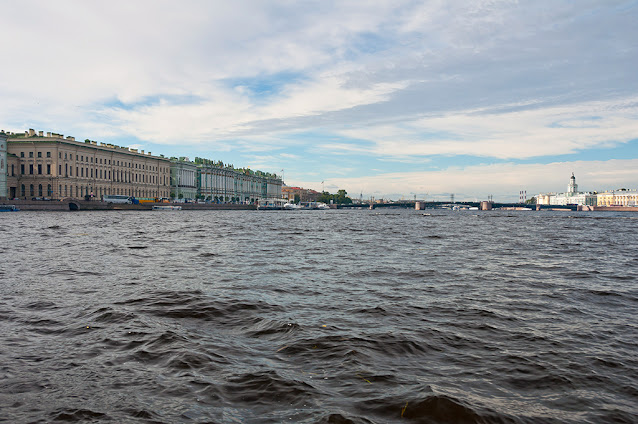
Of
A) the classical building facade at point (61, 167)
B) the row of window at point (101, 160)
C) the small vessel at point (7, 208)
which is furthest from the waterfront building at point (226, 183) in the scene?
the small vessel at point (7, 208)

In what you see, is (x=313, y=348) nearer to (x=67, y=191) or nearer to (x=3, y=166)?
(x=3, y=166)

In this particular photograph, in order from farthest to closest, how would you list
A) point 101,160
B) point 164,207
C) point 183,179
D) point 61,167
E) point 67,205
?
point 183,179, point 101,160, point 164,207, point 61,167, point 67,205

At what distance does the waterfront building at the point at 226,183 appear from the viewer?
15400 cm

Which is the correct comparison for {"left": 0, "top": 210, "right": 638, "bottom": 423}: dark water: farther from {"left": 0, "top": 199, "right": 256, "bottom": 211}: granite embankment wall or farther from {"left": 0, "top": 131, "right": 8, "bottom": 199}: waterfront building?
{"left": 0, "top": 131, "right": 8, "bottom": 199}: waterfront building

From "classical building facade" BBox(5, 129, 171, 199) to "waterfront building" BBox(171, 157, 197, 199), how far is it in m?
24.8

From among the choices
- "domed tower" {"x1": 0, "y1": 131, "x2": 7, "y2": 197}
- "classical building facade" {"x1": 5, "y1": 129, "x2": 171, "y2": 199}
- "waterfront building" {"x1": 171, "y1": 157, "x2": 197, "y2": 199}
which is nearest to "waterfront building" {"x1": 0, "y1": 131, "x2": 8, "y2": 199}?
"domed tower" {"x1": 0, "y1": 131, "x2": 7, "y2": 197}

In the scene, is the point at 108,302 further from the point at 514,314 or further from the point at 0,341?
the point at 514,314

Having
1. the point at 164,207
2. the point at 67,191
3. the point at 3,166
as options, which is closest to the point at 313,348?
the point at 3,166

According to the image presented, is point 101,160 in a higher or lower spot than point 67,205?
higher

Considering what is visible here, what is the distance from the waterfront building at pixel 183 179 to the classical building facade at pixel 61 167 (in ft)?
81.4

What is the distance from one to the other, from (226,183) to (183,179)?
2703 cm

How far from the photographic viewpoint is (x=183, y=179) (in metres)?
142

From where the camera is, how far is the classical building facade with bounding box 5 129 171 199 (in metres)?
90.2

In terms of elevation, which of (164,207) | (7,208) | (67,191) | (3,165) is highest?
(3,165)
